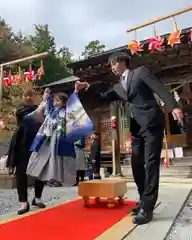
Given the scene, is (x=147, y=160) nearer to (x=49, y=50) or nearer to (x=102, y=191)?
(x=102, y=191)

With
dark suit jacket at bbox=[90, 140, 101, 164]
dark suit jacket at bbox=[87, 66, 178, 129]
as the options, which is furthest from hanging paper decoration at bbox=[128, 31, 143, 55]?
dark suit jacket at bbox=[87, 66, 178, 129]

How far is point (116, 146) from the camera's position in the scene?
9.27m

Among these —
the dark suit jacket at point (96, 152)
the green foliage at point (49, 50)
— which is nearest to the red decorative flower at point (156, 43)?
the dark suit jacket at point (96, 152)

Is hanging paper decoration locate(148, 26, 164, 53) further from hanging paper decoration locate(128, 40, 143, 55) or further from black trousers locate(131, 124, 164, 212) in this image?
black trousers locate(131, 124, 164, 212)

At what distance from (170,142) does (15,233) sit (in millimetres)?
9591

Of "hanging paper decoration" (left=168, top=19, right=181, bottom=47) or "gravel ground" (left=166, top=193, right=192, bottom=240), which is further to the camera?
"hanging paper decoration" (left=168, top=19, right=181, bottom=47)

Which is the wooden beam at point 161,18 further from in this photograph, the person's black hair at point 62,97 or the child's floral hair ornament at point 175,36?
the person's black hair at point 62,97

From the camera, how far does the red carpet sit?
2.20 metres

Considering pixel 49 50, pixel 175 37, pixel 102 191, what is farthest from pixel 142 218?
pixel 49 50

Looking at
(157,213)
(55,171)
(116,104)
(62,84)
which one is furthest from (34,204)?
(62,84)

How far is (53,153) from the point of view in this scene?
11.4ft

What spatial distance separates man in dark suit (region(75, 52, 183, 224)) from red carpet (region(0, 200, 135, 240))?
1.16ft

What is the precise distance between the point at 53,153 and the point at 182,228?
1736mm

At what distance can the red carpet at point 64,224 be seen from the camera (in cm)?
220
